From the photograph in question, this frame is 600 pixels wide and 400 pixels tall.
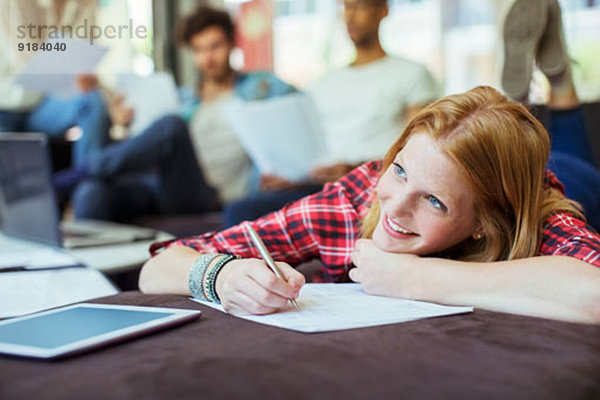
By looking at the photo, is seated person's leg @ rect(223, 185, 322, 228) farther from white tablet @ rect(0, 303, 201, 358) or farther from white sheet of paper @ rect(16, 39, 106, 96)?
white tablet @ rect(0, 303, 201, 358)

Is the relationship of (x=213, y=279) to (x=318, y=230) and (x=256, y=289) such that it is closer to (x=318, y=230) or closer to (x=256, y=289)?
(x=256, y=289)

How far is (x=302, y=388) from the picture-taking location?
54cm

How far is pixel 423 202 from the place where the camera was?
0.89 metres

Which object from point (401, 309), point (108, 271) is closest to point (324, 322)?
point (401, 309)

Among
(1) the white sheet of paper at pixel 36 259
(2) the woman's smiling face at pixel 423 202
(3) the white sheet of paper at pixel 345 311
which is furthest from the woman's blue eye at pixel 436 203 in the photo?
(1) the white sheet of paper at pixel 36 259

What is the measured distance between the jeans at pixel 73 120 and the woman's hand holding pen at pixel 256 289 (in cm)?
227

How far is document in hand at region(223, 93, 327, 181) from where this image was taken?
247 cm

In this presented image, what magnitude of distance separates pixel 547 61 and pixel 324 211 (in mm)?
1190

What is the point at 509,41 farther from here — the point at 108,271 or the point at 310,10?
the point at 310,10

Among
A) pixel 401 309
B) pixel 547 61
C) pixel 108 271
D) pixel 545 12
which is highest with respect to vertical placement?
pixel 545 12

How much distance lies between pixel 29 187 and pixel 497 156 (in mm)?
1248

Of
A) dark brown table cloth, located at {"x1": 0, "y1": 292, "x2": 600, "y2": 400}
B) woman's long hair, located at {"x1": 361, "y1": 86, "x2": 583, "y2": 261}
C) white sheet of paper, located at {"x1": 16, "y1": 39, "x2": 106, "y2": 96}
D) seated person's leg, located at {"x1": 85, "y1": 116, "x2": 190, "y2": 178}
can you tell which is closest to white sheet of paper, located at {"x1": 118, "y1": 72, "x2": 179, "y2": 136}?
seated person's leg, located at {"x1": 85, "y1": 116, "x2": 190, "y2": 178}

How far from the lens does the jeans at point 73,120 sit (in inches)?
122

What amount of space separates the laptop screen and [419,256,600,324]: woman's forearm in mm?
1075
